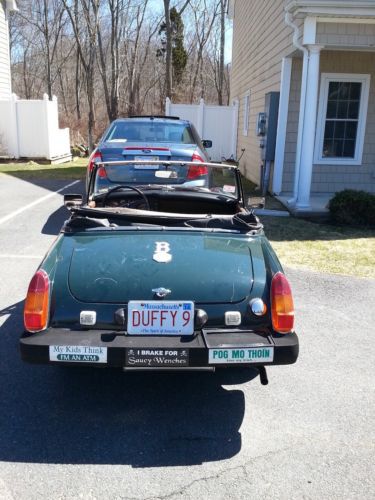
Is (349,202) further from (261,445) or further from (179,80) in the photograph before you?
(179,80)

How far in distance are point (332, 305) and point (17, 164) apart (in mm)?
14371

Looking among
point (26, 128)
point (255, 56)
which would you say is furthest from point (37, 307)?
point (26, 128)

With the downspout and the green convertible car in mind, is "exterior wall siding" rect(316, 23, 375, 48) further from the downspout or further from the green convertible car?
→ the green convertible car

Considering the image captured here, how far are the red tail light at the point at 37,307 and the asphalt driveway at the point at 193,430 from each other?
0.59 metres

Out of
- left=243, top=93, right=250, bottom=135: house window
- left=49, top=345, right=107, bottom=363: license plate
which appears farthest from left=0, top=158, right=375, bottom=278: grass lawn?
left=243, top=93, right=250, bottom=135: house window

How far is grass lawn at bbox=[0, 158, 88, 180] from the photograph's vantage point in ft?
46.8

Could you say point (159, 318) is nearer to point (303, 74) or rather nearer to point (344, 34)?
point (303, 74)

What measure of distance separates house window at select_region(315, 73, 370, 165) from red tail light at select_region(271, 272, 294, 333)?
8.57m

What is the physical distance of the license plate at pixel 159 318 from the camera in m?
2.97

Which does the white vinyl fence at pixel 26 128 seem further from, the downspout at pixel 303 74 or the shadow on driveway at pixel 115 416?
the shadow on driveway at pixel 115 416

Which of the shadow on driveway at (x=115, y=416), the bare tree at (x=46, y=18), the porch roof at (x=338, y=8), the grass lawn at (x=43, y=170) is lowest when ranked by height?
the shadow on driveway at (x=115, y=416)

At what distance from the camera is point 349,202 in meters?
8.46

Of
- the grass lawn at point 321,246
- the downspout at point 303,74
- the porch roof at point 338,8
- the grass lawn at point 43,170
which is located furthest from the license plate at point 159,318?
the grass lawn at point 43,170

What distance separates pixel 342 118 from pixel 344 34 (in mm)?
2711
